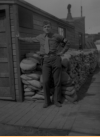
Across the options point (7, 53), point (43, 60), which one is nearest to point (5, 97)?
point (7, 53)

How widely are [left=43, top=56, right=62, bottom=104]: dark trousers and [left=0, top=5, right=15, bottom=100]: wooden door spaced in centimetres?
109

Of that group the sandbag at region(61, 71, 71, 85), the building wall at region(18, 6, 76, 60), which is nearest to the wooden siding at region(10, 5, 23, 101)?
the building wall at region(18, 6, 76, 60)

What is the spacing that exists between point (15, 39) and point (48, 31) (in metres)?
1.04

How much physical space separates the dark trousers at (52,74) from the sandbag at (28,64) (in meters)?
0.47

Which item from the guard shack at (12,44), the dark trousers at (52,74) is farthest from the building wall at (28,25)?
the dark trousers at (52,74)

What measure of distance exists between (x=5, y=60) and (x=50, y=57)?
146 cm

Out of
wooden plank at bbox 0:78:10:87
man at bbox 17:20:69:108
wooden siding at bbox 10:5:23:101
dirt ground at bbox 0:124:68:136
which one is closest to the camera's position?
dirt ground at bbox 0:124:68:136

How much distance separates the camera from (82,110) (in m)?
4.96

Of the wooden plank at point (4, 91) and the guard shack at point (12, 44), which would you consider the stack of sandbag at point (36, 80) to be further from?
the wooden plank at point (4, 91)

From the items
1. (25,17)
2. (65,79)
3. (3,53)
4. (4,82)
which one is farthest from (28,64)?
(25,17)

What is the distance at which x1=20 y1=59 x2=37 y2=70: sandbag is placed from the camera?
5523 mm

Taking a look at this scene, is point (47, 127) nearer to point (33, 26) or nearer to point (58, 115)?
point (58, 115)

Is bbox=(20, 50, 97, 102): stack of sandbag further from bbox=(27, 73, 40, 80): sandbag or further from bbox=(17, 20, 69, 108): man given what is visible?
bbox=(17, 20, 69, 108): man

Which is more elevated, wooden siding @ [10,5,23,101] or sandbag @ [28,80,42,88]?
wooden siding @ [10,5,23,101]
